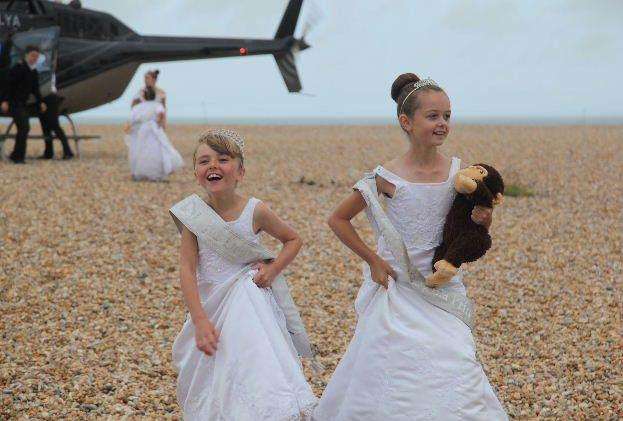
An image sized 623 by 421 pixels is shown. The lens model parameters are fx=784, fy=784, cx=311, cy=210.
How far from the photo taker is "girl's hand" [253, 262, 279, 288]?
10.5 ft

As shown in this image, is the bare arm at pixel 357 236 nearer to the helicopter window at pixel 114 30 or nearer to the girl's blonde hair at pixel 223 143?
the girl's blonde hair at pixel 223 143

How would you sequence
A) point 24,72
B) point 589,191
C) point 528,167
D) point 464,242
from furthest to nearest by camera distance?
point 528,167 < point 24,72 < point 589,191 < point 464,242

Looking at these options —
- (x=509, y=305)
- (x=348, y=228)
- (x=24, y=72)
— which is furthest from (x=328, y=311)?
(x=24, y=72)

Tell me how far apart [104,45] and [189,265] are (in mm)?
14494

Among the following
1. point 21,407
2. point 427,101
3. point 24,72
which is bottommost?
point 21,407

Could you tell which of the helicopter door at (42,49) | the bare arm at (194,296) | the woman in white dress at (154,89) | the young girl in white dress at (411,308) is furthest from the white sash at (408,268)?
the helicopter door at (42,49)

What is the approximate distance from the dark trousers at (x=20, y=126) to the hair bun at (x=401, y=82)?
1211cm

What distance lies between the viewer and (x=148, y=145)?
1252cm

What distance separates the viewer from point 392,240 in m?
3.21

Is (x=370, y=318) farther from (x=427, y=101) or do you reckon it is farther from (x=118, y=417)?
(x=118, y=417)

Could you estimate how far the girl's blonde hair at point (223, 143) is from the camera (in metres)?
3.19

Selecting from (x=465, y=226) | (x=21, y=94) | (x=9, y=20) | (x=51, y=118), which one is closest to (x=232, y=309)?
(x=465, y=226)

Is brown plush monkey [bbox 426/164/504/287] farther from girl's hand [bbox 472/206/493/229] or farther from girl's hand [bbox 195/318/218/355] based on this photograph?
girl's hand [bbox 195/318/218/355]

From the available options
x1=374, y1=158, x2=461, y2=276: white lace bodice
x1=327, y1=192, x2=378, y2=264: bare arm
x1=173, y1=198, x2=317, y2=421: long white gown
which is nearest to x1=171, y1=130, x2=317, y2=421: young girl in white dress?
x1=173, y1=198, x2=317, y2=421: long white gown
